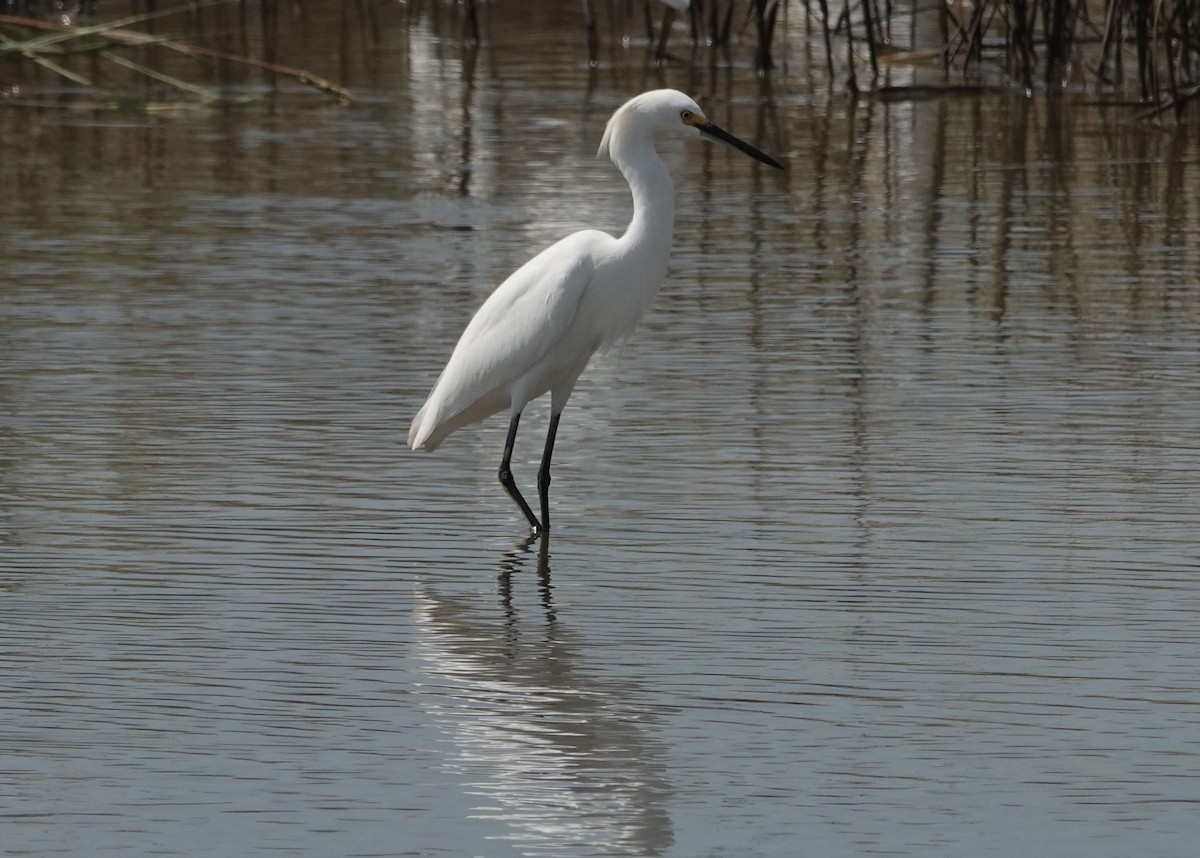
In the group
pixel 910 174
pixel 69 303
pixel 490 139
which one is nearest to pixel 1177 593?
pixel 69 303

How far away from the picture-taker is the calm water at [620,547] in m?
3.91

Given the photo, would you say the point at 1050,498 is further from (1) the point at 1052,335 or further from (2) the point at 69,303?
(2) the point at 69,303

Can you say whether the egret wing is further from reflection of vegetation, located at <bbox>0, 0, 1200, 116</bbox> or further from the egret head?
reflection of vegetation, located at <bbox>0, 0, 1200, 116</bbox>

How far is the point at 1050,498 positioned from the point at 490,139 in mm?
9428

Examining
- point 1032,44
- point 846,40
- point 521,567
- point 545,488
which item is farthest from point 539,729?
point 846,40

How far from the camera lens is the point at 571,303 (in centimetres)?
597

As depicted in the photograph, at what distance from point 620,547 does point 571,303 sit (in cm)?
68

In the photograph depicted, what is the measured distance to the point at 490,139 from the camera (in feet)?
49.4

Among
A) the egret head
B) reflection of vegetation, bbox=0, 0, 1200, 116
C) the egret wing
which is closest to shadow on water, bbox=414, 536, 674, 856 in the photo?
the egret wing

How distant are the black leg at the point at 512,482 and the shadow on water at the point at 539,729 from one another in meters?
0.56

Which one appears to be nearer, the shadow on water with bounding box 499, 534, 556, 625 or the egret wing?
the shadow on water with bounding box 499, 534, 556, 625

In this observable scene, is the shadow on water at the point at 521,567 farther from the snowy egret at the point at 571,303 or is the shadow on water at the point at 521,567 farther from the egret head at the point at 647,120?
the egret head at the point at 647,120

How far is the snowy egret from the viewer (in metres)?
5.99

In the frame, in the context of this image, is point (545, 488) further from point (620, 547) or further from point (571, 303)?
point (571, 303)
